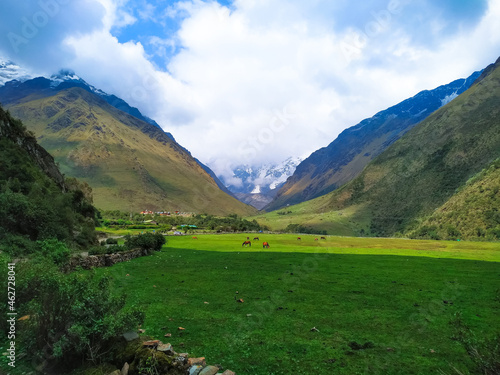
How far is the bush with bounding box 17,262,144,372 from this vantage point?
7.82 m

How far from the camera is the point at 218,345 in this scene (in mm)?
9969

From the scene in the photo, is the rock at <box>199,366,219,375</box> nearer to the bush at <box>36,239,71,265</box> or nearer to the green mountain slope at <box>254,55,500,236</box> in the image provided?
the bush at <box>36,239,71,265</box>

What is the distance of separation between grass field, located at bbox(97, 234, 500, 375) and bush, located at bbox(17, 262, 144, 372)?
108 inches

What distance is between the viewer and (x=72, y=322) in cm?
822

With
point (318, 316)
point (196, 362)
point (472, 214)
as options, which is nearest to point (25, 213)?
point (196, 362)

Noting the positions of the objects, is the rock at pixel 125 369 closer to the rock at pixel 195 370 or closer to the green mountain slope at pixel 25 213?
the rock at pixel 195 370

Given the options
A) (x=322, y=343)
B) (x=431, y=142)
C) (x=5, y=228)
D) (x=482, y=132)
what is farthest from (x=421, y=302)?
(x=431, y=142)

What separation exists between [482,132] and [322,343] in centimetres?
19936

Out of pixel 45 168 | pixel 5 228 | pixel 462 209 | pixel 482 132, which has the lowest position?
pixel 462 209

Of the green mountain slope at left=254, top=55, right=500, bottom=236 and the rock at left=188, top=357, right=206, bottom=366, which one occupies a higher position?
the green mountain slope at left=254, top=55, right=500, bottom=236

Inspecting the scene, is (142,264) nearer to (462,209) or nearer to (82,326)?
(82,326)

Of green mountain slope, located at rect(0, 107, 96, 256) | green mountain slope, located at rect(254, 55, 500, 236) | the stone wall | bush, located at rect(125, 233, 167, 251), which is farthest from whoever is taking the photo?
green mountain slope, located at rect(254, 55, 500, 236)

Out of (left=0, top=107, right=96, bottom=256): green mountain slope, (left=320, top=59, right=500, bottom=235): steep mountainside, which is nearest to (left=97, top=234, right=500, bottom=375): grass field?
(left=0, top=107, right=96, bottom=256): green mountain slope

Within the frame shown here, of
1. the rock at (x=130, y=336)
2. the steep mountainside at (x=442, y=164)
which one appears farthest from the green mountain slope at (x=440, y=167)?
the rock at (x=130, y=336)
